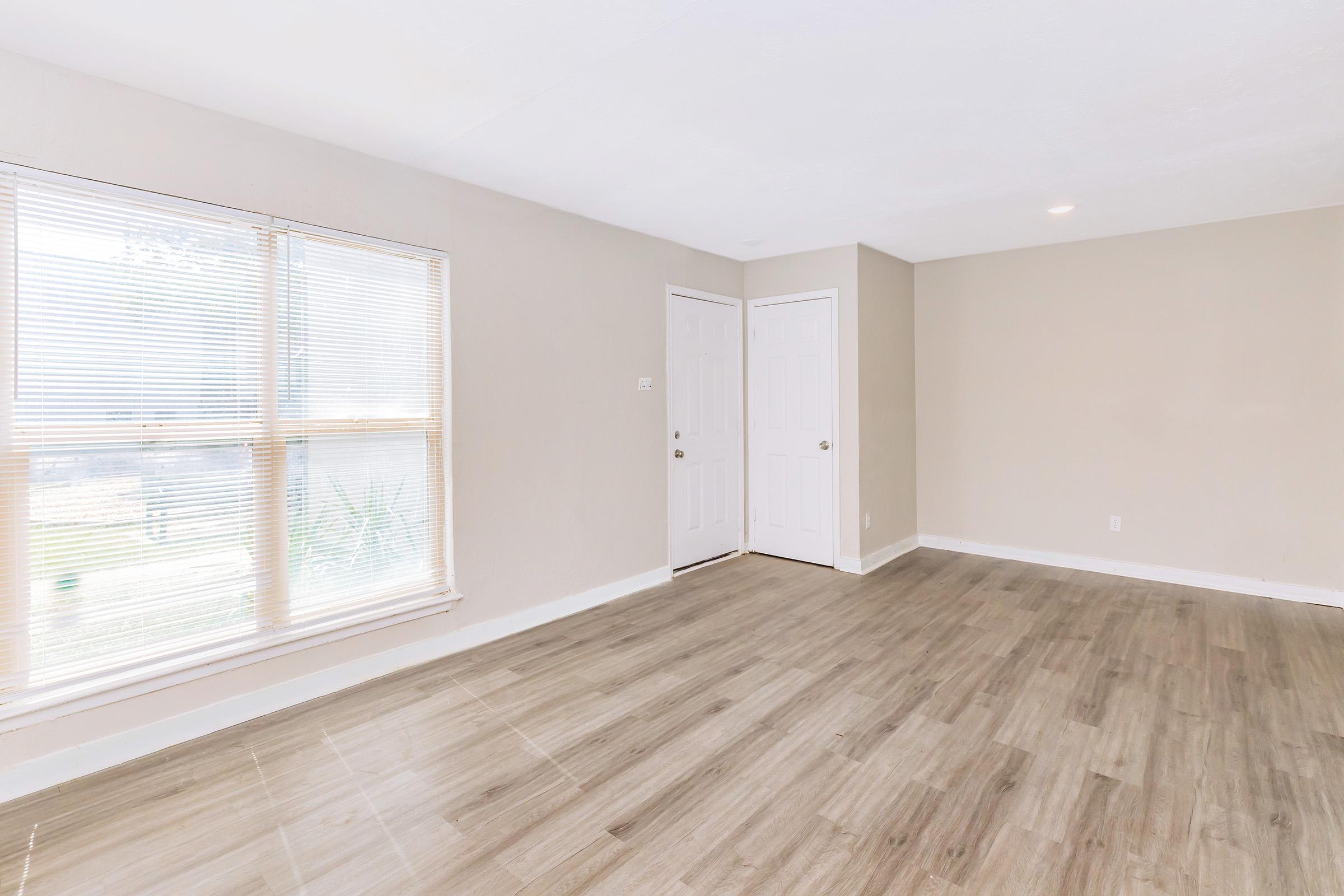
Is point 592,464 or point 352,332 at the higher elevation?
point 352,332

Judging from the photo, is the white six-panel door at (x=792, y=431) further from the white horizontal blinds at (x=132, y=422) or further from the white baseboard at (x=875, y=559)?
the white horizontal blinds at (x=132, y=422)

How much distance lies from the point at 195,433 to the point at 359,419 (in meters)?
0.65

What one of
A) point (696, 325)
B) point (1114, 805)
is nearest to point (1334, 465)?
point (1114, 805)

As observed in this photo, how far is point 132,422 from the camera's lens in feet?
7.77

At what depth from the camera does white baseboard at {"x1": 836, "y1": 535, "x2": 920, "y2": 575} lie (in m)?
4.78

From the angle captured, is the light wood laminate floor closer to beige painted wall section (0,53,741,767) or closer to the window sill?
the window sill

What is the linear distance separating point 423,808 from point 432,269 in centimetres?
251

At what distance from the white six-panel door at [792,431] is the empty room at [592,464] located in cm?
58

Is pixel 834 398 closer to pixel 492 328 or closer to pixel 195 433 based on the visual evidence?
pixel 492 328

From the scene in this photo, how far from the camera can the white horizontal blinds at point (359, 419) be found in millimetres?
2811

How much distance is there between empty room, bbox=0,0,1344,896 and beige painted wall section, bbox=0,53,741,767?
2 cm

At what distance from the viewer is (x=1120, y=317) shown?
4.60 m

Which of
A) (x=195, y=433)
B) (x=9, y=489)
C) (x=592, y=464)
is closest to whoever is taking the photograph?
(x=9, y=489)

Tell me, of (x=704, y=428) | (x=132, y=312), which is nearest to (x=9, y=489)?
(x=132, y=312)
